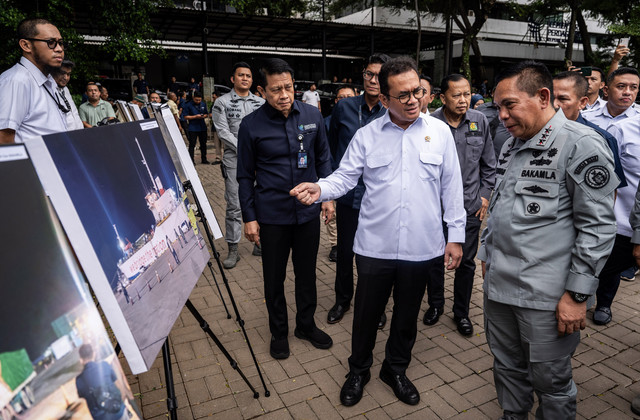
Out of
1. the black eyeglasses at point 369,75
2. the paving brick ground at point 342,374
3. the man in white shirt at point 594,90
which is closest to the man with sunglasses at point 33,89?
the paving brick ground at point 342,374

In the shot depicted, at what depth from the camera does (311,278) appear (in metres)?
3.54

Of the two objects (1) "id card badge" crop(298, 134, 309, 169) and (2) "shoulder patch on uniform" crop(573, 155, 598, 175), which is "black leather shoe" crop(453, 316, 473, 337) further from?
(2) "shoulder patch on uniform" crop(573, 155, 598, 175)

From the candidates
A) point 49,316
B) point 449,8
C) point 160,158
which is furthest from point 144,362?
point 449,8

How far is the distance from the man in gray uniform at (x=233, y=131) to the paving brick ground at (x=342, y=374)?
49.4 inches

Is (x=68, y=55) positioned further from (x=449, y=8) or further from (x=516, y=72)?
(x=449, y=8)

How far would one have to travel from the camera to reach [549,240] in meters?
2.15

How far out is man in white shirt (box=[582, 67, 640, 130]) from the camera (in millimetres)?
4074

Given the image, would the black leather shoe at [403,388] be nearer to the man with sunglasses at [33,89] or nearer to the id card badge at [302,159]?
the id card badge at [302,159]

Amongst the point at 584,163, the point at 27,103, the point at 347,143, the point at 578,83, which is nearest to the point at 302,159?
the point at 347,143

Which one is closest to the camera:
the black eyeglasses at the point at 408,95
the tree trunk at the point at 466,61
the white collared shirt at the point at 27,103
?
the black eyeglasses at the point at 408,95

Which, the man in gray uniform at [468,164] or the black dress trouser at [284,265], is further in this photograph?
the man in gray uniform at [468,164]

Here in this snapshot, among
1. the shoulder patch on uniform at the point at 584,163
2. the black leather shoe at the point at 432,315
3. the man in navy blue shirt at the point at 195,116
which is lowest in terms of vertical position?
the black leather shoe at the point at 432,315

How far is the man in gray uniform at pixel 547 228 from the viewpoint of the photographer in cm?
202

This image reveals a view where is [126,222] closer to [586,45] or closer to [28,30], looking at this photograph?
[28,30]
